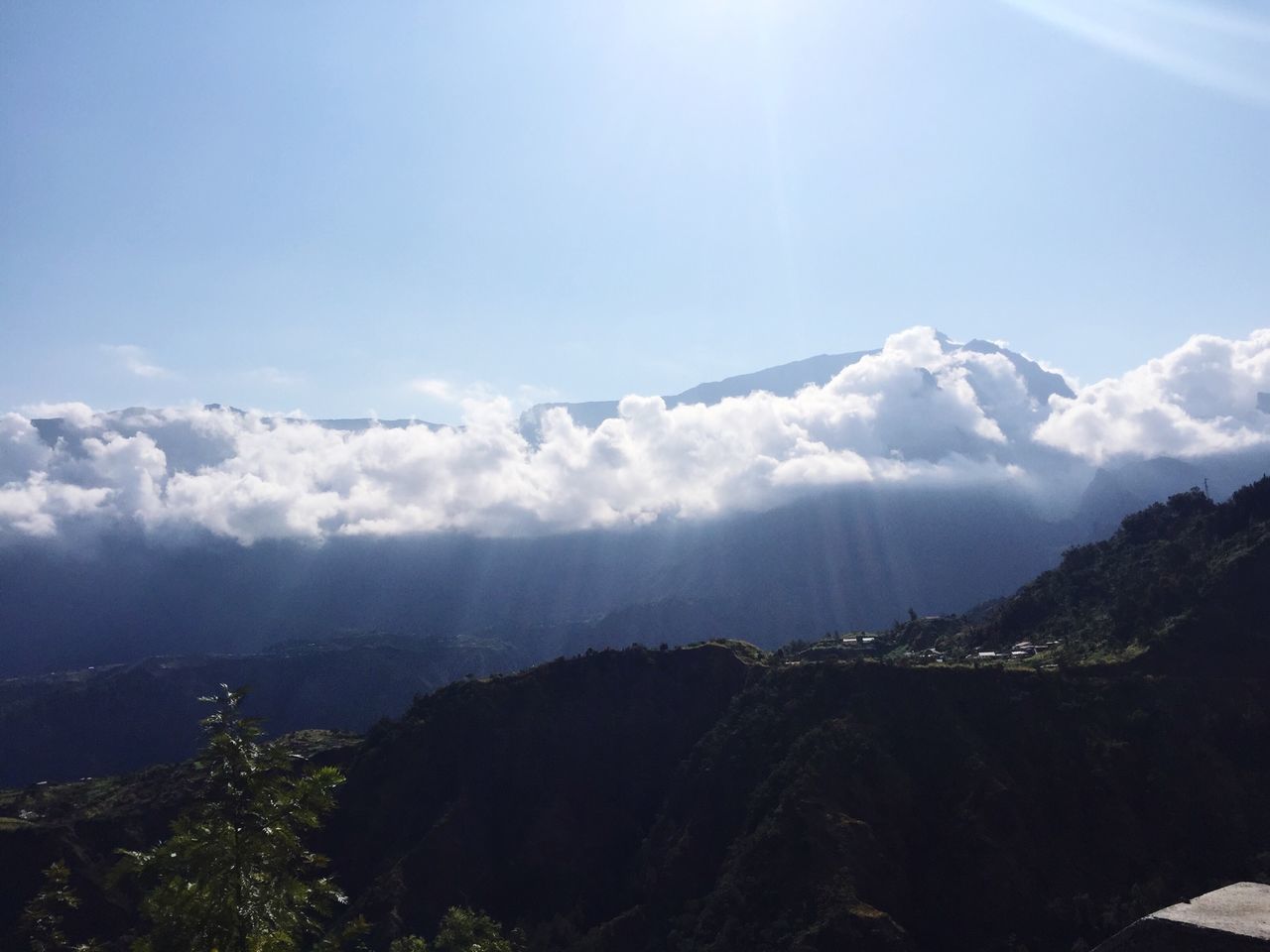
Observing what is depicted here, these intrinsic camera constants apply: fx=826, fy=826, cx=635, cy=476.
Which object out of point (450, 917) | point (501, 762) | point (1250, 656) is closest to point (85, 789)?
point (501, 762)

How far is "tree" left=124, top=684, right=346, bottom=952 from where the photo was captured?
57.7 feet

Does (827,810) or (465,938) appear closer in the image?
(465,938)

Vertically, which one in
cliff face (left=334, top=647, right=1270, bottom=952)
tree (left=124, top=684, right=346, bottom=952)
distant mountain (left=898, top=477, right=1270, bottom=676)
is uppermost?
tree (left=124, top=684, right=346, bottom=952)

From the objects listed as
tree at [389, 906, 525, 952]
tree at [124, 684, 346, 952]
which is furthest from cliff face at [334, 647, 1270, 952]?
tree at [124, 684, 346, 952]

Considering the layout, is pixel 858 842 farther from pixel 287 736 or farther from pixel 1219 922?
pixel 287 736

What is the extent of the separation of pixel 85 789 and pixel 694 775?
76280 mm

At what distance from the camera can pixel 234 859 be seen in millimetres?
17938

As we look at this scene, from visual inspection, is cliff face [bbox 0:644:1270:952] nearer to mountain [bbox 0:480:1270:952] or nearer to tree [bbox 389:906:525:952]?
mountain [bbox 0:480:1270:952]

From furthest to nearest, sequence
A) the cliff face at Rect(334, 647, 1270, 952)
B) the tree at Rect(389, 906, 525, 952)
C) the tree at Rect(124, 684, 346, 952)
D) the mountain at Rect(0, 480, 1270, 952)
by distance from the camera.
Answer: the mountain at Rect(0, 480, 1270, 952) < the cliff face at Rect(334, 647, 1270, 952) < the tree at Rect(389, 906, 525, 952) < the tree at Rect(124, 684, 346, 952)

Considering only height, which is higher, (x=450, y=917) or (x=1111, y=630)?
(x=1111, y=630)

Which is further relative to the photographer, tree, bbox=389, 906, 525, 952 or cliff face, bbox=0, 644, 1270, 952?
cliff face, bbox=0, 644, 1270, 952

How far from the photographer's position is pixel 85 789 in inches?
4013

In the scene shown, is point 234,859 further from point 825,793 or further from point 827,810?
point 825,793

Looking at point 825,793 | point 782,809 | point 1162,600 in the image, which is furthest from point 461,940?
point 1162,600
